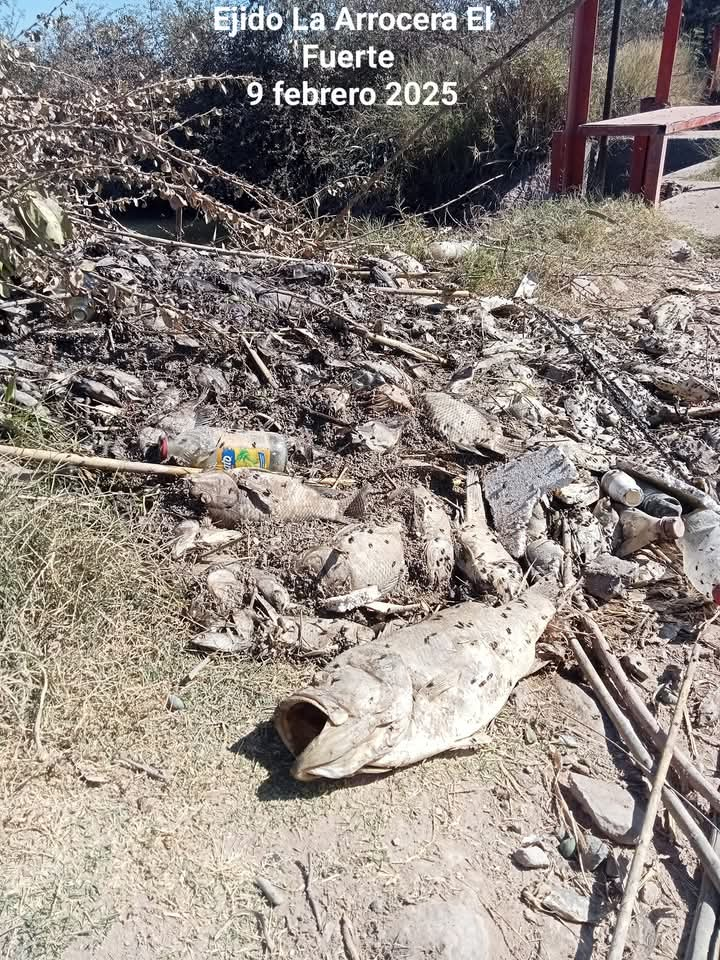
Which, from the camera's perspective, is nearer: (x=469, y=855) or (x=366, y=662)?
(x=469, y=855)

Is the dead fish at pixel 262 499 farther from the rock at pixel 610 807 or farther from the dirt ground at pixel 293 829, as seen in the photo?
the rock at pixel 610 807

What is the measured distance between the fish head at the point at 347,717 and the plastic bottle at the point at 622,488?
130cm

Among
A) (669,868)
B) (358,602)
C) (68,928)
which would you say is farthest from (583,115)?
(68,928)

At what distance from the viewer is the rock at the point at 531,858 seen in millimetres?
1893

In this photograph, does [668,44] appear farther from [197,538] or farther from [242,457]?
[197,538]

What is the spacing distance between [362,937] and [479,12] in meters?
11.7

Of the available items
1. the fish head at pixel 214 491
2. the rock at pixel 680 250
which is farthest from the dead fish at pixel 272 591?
the rock at pixel 680 250

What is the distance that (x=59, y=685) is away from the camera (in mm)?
2154

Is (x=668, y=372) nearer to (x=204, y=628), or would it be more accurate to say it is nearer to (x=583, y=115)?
(x=204, y=628)

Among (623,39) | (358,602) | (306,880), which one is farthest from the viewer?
(623,39)

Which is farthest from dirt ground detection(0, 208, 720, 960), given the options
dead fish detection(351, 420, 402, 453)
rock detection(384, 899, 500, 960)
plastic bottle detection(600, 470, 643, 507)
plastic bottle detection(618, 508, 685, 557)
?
dead fish detection(351, 420, 402, 453)

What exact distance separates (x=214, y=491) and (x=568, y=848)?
1.55 metres

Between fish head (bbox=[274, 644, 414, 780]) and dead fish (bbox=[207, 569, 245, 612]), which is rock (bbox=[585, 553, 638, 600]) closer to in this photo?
fish head (bbox=[274, 644, 414, 780])

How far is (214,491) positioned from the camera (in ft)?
8.93
